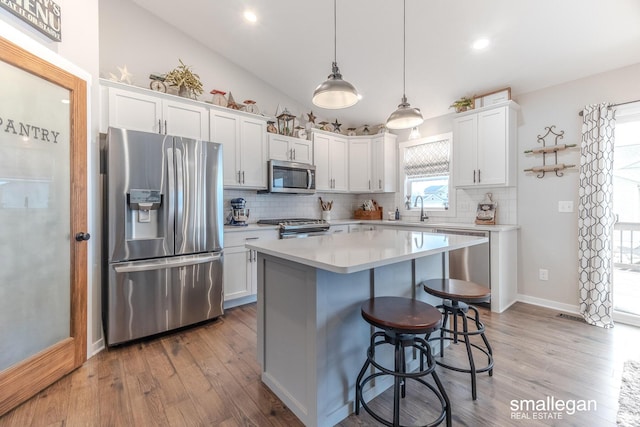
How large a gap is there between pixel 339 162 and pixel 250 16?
2.38m

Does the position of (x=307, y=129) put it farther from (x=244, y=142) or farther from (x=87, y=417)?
(x=87, y=417)

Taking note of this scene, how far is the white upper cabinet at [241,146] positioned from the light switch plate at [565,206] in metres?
3.54

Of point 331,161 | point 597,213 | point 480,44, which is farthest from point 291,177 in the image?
point 597,213

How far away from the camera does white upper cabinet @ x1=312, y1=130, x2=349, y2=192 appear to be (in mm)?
4488

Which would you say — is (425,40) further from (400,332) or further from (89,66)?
(89,66)

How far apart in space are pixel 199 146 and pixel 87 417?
2168 millimetres

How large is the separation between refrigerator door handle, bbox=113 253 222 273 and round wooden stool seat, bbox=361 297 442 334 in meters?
1.81

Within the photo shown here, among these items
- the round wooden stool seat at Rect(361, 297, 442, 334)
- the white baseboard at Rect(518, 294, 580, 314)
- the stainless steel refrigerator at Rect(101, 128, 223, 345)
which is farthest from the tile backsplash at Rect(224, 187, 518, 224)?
the round wooden stool seat at Rect(361, 297, 442, 334)

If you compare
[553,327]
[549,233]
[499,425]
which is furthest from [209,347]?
→ [549,233]

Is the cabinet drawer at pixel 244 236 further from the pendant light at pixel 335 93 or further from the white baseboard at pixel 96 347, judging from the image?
the pendant light at pixel 335 93

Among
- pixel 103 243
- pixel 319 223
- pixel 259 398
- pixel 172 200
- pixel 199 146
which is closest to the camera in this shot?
pixel 259 398

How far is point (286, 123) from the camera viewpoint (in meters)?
4.22

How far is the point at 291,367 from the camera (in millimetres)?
1623

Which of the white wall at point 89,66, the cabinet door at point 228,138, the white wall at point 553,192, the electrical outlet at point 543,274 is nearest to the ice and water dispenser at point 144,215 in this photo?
the white wall at point 89,66
